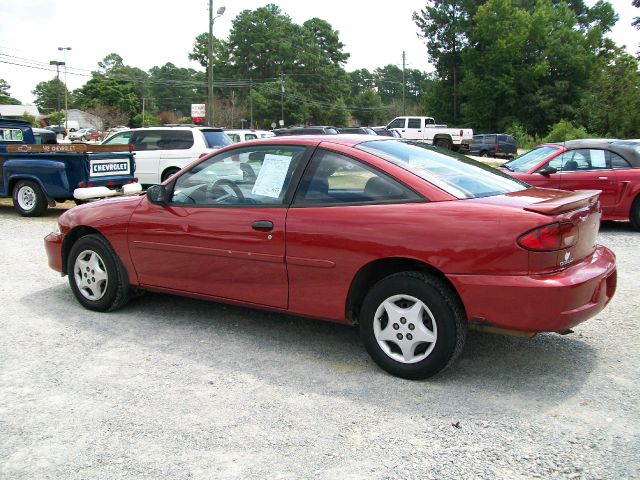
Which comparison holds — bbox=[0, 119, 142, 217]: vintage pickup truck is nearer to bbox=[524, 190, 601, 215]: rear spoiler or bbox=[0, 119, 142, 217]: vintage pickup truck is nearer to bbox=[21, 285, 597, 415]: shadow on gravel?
bbox=[21, 285, 597, 415]: shadow on gravel

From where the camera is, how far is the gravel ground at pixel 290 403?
2.89 metres

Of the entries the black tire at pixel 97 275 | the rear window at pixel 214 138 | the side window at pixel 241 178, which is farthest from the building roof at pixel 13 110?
the side window at pixel 241 178

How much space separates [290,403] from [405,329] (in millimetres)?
849

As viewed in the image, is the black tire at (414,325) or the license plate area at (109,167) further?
the license plate area at (109,167)

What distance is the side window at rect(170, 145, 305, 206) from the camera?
14.2ft

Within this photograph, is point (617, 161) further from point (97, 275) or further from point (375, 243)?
point (97, 275)

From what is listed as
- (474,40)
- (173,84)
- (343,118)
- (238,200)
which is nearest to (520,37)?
(474,40)

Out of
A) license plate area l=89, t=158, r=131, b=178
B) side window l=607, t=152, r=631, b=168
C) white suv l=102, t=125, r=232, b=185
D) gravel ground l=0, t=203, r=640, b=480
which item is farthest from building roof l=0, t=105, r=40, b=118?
gravel ground l=0, t=203, r=640, b=480

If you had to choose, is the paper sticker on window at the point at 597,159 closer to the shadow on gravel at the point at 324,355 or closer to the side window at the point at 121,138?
the shadow on gravel at the point at 324,355

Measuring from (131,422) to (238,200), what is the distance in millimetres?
1805

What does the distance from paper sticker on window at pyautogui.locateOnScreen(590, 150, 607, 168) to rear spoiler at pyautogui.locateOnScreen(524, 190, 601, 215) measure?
606 centimetres

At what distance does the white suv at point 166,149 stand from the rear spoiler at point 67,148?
8.60 feet

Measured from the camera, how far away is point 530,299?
338 centimetres

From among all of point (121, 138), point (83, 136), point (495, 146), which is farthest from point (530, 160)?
point (83, 136)
